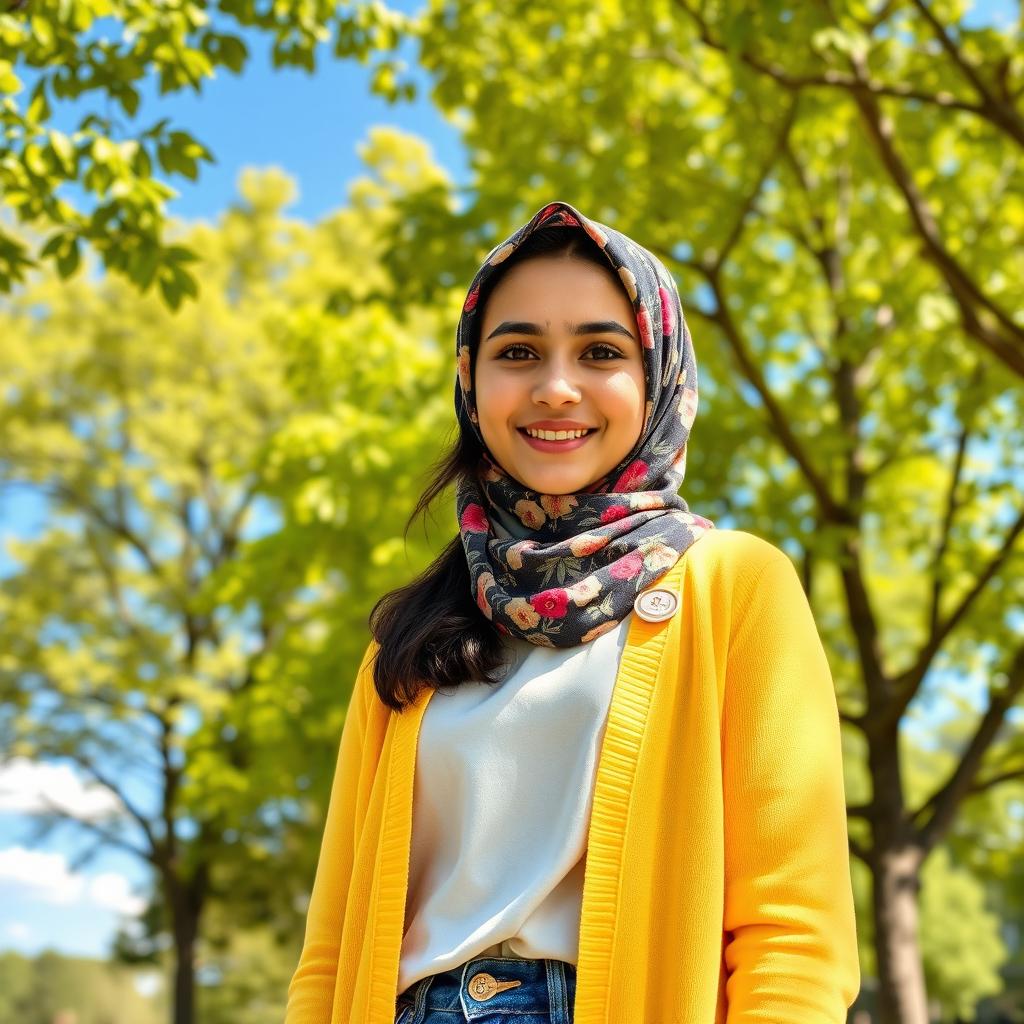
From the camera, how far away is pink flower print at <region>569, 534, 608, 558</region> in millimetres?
1749

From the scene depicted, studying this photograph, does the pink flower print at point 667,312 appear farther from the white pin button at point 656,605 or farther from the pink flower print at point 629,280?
the white pin button at point 656,605

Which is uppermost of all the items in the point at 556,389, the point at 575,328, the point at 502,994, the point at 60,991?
the point at 60,991

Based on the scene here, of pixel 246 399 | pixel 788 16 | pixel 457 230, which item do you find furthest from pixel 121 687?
pixel 788 16

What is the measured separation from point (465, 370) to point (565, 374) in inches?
10.2

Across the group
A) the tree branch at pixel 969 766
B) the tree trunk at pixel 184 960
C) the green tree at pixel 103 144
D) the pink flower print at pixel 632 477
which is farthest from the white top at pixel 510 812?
the tree trunk at pixel 184 960

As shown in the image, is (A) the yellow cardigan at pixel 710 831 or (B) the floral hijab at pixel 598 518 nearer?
(A) the yellow cardigan at pixel 710 831

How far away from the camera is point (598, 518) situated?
1.80m

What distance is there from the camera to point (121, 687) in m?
16.3

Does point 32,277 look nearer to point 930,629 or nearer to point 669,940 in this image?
point 930,629

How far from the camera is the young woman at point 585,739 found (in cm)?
155

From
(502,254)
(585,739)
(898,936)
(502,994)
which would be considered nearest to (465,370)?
(502,254)

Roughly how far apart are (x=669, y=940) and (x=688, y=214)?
262 inches

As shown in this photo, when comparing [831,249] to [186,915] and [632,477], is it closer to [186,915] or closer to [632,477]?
[632,477]

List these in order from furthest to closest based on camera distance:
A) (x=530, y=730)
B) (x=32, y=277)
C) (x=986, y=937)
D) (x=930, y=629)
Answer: (x=986, y=937), (x=32, y=277), (x=930, y=629), (x=530, y=730)
